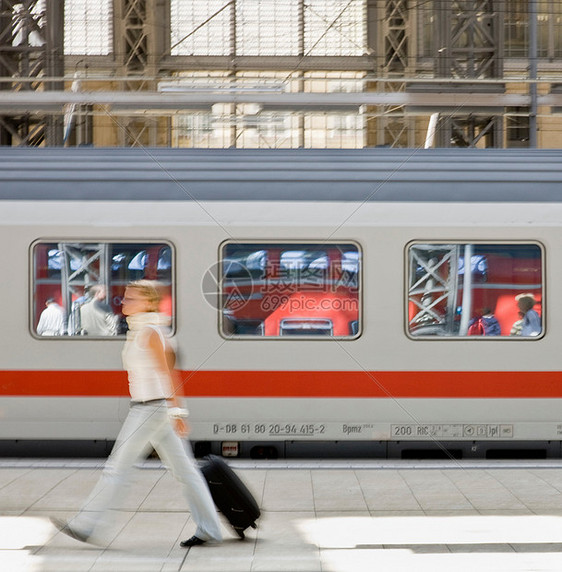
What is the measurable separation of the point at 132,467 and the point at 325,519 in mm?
1421

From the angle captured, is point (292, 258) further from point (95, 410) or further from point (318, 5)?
point (318, 5)

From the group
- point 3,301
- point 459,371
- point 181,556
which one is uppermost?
point 3,301

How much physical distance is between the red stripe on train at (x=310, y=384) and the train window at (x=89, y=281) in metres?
0.44

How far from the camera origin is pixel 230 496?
6051 millimetres

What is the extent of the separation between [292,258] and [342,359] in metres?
1.03

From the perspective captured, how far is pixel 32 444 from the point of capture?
9305mm

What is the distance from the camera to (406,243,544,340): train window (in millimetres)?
9039

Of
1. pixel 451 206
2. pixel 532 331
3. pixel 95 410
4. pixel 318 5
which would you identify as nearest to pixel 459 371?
pixel 532 331

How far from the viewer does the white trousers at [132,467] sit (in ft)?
19.2

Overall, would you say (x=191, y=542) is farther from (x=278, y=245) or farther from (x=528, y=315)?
(x=528, y=315)

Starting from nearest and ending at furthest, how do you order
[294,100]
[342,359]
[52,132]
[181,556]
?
[181,556] → [342,359] → [294,100] → [52,132]

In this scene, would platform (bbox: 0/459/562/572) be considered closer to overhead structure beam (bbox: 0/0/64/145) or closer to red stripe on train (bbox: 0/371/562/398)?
red stripe on train (bbox: 0/371/562/398)

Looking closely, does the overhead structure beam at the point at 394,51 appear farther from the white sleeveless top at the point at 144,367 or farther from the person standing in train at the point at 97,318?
the white sleeveless top at the point at 144,367

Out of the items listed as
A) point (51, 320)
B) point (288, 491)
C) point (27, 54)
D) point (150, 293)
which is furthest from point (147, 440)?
point (27, 54)
